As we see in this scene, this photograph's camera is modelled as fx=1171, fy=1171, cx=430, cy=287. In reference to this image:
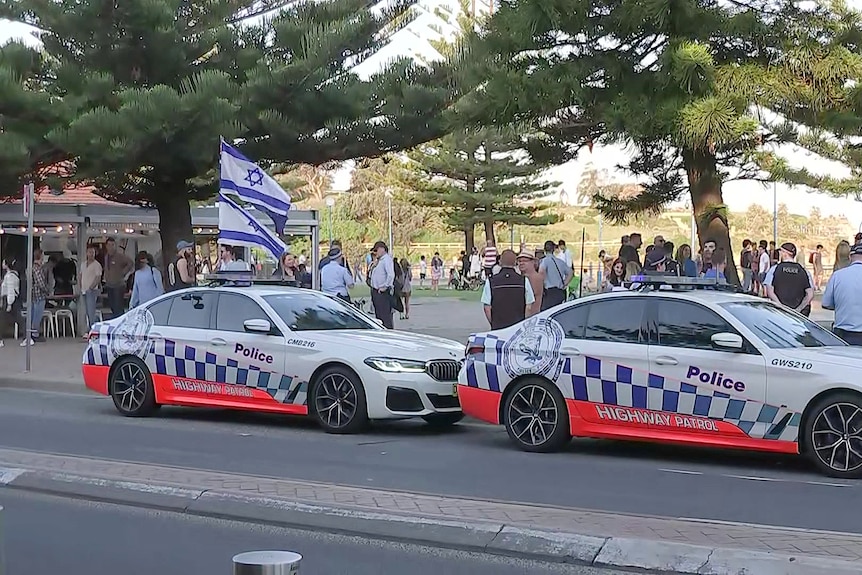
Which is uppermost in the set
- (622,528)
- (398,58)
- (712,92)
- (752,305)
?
(398,58)

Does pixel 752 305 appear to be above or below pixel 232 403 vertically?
above

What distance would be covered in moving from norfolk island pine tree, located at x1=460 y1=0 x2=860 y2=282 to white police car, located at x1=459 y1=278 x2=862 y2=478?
4.99 meters

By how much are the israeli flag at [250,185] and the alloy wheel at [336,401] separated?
569cm

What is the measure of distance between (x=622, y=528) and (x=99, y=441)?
5855 mm

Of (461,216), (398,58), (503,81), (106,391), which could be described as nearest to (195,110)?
(398,58)

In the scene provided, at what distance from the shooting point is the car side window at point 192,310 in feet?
40.9

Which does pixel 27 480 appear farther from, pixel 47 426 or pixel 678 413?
pixel 678 413

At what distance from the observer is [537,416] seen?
33.7 ft

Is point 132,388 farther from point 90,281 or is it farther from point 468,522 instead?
point 90,281

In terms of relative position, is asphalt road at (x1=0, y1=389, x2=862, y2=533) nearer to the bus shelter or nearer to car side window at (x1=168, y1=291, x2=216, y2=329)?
car side window at (x1=168, y1=291, x2=216, y2=329)

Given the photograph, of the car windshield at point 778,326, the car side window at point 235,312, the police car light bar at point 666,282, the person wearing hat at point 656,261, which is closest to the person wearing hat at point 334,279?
the person wearing hat at point 656,261

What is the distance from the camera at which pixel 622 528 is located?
6883 millimetres

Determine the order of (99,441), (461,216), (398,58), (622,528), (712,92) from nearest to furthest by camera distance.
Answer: (622,528) < (99,441) < (712,92) < (398,58) < (461,216)

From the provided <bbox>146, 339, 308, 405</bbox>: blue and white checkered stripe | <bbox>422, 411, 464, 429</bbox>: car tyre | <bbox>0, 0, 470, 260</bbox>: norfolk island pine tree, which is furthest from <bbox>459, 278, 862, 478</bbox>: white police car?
<bbox>0, 0, 470, 260</bbox>: norfolk island pine tree
